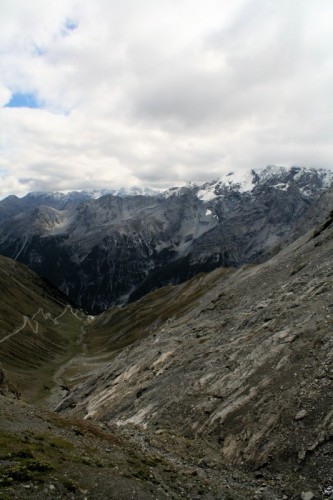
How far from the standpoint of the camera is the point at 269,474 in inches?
1036

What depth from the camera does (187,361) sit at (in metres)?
49.0

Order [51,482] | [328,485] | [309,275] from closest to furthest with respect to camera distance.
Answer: [51,482]
[328,485]
[309,275]

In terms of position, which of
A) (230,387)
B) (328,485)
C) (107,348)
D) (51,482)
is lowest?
(107,348)

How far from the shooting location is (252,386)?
34.8 m

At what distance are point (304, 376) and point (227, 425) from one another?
703cm

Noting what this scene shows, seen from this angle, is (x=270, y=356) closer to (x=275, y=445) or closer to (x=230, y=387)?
(x=230, y=387)

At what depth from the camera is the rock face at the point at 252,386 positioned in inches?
1094

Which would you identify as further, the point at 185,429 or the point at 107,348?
the point at 107,348

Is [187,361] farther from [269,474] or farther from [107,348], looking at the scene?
[107,348]

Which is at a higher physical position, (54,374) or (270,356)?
(270,356)

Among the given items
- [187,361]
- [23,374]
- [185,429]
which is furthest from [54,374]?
[185,429]

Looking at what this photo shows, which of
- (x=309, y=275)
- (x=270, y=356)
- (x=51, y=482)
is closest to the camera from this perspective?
(x=51, y=482)

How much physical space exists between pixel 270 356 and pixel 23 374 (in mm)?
115616

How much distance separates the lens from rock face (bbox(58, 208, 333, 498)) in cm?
2780
